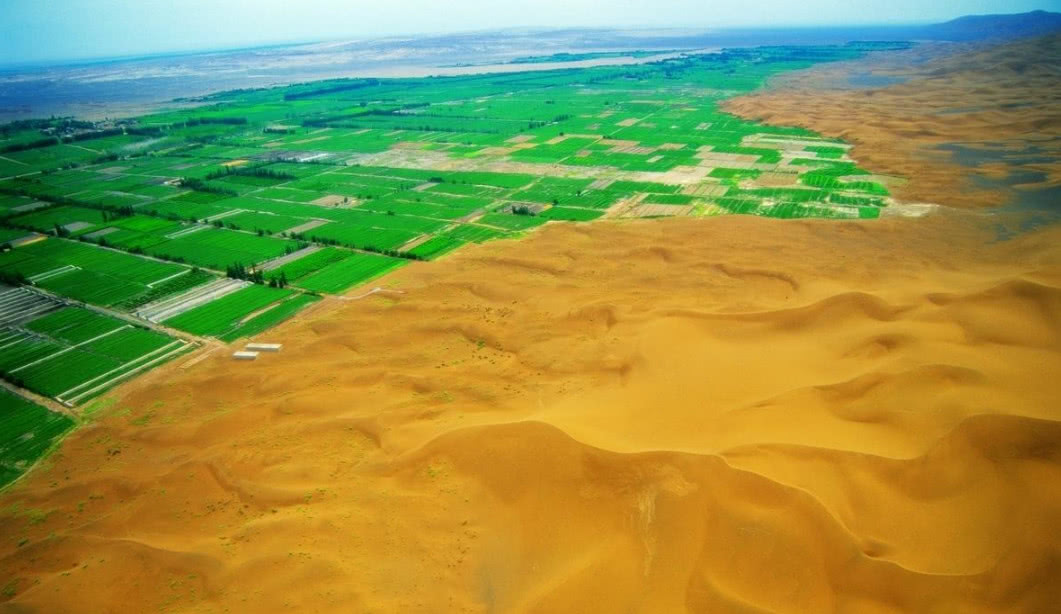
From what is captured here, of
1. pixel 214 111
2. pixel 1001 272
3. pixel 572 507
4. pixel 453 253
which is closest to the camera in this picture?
pixel 572 507

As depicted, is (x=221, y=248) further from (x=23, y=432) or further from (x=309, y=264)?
(x=23, y=432)

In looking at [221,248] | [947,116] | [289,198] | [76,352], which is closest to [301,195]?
[289,198]

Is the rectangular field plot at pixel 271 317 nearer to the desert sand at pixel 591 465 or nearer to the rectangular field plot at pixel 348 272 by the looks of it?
the rectangular field plot at pixel 348 272

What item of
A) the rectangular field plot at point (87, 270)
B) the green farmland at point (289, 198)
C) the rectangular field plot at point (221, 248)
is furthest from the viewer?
the rectangular field plot at point (221, 248)

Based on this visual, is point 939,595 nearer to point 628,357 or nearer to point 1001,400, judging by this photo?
point 1001,400

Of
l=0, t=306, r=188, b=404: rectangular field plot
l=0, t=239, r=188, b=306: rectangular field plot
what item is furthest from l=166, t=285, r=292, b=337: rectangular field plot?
l=0, t=239, r=188, b=306: rectangular field plot

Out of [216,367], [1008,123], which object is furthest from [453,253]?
[1008,123]

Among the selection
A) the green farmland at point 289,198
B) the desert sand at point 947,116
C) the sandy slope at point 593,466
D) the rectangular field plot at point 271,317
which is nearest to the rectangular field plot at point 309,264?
the green farmland at point 289,198

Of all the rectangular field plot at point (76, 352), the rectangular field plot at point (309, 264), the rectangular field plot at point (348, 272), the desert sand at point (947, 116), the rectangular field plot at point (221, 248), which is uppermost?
the desert sand at point (947, 116)
